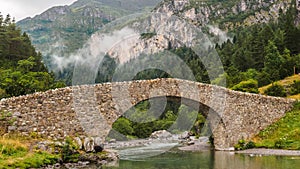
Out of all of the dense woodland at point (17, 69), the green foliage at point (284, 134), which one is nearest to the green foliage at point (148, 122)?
the dense woodland at point (17, 69)

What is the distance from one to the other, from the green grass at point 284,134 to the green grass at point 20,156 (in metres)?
14.2

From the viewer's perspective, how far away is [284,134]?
Result: 2575 centimetres

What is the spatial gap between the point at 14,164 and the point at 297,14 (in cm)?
9414

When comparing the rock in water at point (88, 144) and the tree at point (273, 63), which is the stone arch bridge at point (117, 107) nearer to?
the rock in water at point (88, 144)

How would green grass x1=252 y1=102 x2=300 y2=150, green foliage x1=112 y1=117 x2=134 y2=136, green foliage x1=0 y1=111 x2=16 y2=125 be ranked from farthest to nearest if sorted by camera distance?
green foliage x1=112 y1=117 x2=134 y2=136 < green grass x1=252 y1=102 x2=300 y2=150 < green foliage x1=0 y1=111 x2=16 y2=125

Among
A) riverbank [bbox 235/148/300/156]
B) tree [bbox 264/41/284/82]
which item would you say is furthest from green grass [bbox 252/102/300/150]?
tree [bbox 264/41/284/82]

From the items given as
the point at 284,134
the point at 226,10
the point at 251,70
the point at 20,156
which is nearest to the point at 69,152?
the point at 20,156

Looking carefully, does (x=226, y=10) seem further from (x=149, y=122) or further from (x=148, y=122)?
(x=148, y=122)

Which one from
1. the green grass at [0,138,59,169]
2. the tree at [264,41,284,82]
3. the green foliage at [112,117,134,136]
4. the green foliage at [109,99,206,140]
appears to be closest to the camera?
the green grass at [0,138,59,169]

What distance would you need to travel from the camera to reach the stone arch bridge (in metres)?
19.0

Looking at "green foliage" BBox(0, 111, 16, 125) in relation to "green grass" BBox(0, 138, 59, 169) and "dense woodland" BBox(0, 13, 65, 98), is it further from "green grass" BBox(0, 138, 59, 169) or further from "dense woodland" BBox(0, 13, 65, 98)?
"dense woodland" BBox(0, 13, 65, 98)

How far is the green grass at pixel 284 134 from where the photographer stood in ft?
80.4

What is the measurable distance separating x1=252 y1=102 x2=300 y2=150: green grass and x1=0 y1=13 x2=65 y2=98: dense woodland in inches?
666

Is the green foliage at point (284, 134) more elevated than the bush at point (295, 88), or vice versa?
the bush at point (295, 88)
